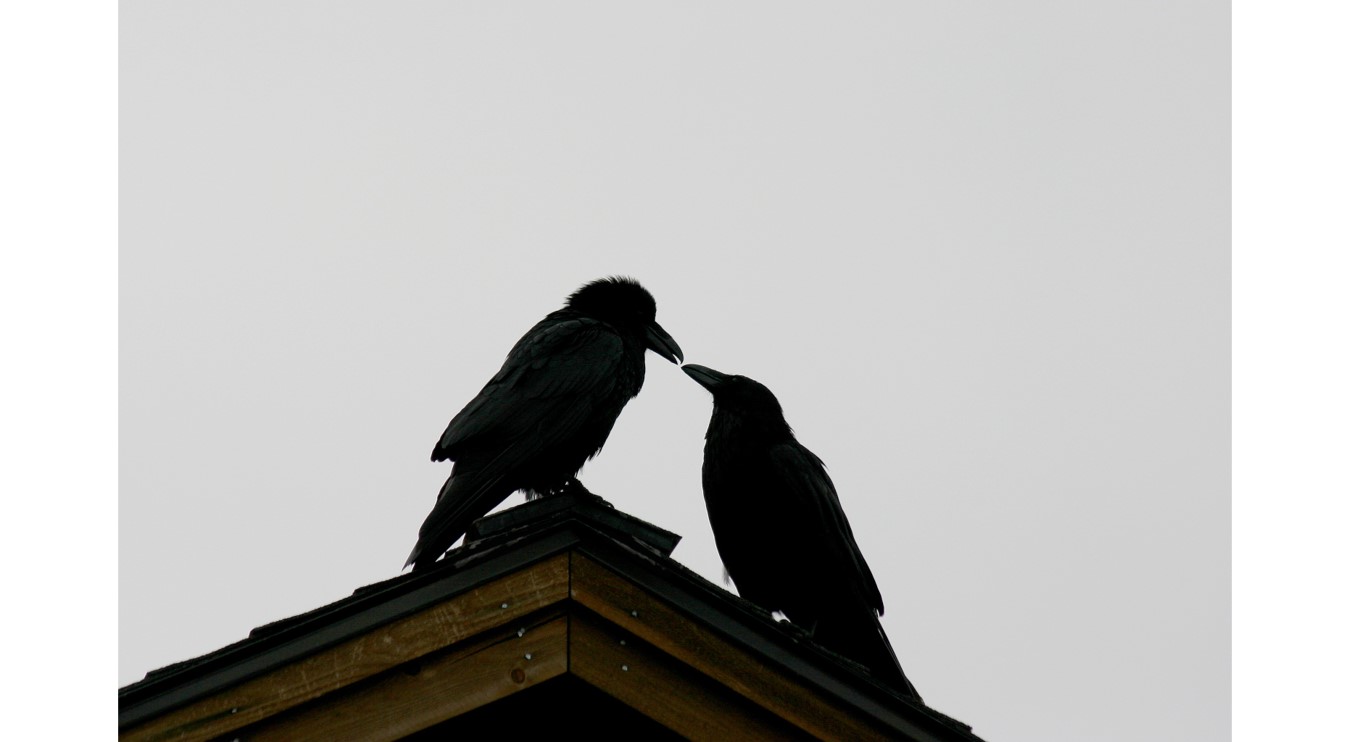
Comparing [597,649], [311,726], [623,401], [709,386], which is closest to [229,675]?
[311,726]

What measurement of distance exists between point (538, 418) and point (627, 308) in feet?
4.90

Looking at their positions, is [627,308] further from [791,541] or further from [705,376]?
[791,541]

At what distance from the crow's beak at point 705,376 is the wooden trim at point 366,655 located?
441cm

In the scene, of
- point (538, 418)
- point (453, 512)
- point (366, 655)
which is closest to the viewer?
point (366, 655)

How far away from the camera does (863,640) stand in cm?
673

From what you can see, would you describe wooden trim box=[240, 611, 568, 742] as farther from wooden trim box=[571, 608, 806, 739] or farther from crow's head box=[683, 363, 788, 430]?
crow's head box=[683, 363, 788, 430]

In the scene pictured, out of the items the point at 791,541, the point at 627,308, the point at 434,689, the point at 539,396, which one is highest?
the point at 627,308

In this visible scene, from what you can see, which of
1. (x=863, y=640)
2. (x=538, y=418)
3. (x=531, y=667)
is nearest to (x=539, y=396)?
(x=538, y=418)

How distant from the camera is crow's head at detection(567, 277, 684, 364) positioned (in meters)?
7.70

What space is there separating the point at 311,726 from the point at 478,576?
0.52m

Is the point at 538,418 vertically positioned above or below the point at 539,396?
below

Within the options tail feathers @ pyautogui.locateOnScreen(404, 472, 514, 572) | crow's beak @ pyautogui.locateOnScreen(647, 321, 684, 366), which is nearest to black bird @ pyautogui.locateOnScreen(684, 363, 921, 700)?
crow's beak @ pyautogui.locateOnScreen(647, 321, 684, 366)

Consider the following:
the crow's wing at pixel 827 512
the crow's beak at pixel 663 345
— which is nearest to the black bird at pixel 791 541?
the crow's wing at pixel 827 512

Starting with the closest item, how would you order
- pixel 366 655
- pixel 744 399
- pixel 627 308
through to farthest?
1. pixel 366 655
2. pixel 744 399
3. pixel 627 308
